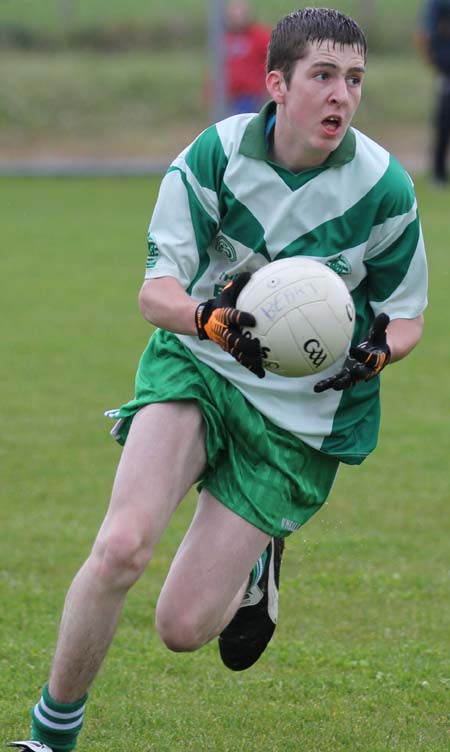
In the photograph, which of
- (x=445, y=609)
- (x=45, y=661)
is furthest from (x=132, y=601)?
(x=445, y=609)

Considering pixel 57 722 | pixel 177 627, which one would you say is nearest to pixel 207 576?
pixel 177 627

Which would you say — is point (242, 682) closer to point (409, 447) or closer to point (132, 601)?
point (132, 601)

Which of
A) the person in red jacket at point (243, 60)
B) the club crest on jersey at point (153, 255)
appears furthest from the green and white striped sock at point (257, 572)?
the person in red jacket at point (243, 60)

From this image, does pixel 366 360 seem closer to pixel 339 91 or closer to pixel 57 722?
pixel 339 91

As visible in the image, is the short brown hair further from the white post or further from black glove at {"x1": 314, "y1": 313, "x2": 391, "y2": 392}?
the white post

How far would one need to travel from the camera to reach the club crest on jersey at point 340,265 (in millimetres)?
4152

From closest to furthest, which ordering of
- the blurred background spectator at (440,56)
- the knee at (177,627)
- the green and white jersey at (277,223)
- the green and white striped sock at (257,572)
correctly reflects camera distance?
the knee at (177,627) → the green and white jersey at (277,223) → the green and white striped sock at (257,572) → the blurred background spectator at (440,56)

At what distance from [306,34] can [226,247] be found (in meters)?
0.67

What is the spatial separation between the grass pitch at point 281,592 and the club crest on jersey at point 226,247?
142 cm

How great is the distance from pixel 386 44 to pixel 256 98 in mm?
3996

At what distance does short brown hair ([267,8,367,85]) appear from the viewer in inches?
158

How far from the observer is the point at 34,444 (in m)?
7.55

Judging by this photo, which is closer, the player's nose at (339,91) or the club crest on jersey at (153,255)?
the player's nose at (339,91)

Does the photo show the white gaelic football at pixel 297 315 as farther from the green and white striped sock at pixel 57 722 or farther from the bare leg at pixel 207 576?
the green and white striped sock at pixel 57 722
